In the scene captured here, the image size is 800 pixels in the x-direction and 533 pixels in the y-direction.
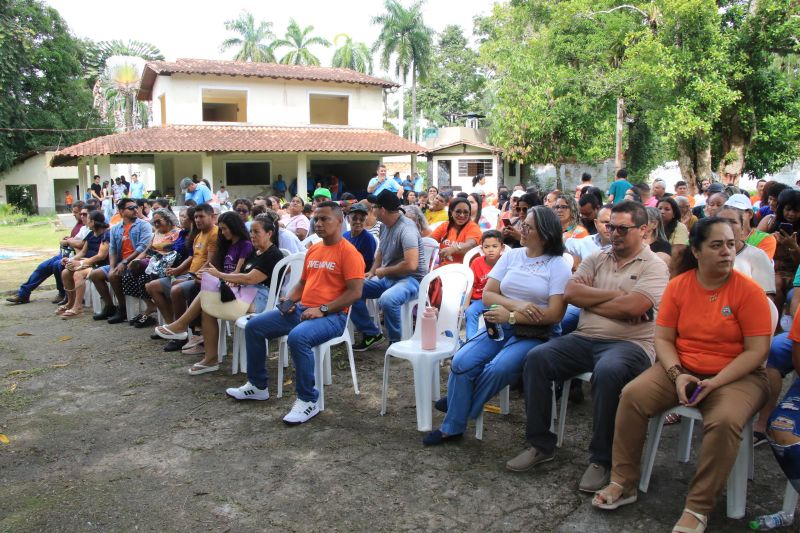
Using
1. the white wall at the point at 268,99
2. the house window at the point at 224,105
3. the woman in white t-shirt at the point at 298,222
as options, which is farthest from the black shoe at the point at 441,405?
the house window at the point at 224,105

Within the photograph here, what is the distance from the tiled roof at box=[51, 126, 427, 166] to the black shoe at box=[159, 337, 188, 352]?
1501cm

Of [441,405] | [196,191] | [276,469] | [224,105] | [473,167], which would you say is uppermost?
[224,105]

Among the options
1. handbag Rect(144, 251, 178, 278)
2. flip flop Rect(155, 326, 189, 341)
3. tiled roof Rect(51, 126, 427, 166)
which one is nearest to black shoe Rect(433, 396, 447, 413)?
flip flop Rect(155, 326, 189, 341)

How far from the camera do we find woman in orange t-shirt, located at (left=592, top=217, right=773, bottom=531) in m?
2.77

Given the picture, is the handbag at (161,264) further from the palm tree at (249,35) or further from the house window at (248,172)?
the palm tree at (249,35)

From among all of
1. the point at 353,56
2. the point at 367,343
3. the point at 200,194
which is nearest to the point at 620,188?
the point at 367,343

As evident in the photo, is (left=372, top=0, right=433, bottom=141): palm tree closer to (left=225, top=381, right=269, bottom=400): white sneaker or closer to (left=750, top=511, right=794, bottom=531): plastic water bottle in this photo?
(left=225, top=381, right=269, bottom=400): white sneaker

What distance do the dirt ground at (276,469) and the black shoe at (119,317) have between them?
7.10 feet

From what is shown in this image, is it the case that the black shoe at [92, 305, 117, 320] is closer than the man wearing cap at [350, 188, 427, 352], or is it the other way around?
the man wearing cap at [350, 188, 427, 352]

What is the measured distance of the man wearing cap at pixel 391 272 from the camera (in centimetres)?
561

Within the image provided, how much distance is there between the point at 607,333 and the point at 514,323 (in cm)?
54

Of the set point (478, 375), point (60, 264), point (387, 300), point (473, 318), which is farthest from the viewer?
point (60, 264)

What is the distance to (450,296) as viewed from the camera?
4523mm

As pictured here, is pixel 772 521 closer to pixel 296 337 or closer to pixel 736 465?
pixel 736 465
